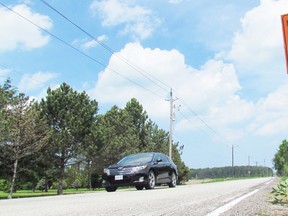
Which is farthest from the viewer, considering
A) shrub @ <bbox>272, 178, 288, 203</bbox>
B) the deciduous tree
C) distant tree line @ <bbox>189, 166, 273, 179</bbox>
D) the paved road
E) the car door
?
distant tree line @ <bbox>189, 166, 273, 179</bbox>

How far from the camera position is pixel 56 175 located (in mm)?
35625

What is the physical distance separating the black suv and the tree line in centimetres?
1101

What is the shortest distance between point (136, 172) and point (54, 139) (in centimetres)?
2215

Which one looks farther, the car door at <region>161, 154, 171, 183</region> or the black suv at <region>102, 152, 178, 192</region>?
the car door at <region>161, 154, 171, 183</region>

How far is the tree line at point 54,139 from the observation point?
2708 cm

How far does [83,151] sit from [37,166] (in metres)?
4.66

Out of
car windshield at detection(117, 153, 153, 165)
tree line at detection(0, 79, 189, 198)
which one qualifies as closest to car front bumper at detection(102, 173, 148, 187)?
car windshield at detection(117, 153, 153, 165)

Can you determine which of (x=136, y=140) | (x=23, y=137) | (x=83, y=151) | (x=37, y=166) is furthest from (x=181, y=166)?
(x=23, y=137)

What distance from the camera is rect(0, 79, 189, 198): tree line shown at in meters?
27.1

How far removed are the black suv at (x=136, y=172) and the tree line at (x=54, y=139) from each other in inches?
434

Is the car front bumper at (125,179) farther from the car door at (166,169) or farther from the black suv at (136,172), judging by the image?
the car door at (166,169)

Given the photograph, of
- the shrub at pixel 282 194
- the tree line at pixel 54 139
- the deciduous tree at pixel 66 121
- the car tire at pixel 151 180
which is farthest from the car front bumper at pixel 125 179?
the deciduous tree at pixel 66 121

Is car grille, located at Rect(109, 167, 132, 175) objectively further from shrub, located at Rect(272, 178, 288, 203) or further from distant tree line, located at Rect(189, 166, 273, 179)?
distant tree line, located at Rect(189, 166, 273, 179)

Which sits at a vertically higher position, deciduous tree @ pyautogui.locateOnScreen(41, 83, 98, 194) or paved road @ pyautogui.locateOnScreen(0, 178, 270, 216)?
deciduous tree @ pyautogui.locateOnScreen(41, 83, 98, 194)
